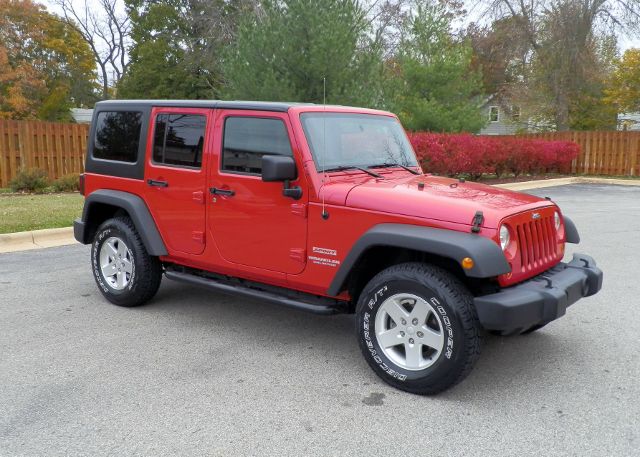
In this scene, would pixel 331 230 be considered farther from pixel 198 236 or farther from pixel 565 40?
pixel 565 40

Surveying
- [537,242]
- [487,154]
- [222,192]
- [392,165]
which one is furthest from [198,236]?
[487,154]

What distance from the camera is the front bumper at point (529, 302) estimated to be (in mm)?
3395

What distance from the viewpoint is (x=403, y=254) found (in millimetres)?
4051

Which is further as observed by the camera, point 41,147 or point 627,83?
point 627,83

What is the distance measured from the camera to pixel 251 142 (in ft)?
15.0

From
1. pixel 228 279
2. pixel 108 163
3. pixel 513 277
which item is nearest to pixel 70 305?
pixel 108 163

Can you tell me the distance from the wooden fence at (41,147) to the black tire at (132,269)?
36.8ft

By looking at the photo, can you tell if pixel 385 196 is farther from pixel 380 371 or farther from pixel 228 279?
pixel 228 279

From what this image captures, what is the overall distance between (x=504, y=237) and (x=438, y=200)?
473 millimetres

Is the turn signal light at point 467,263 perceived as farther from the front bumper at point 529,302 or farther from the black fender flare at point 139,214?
the black fender flare at point 139,214

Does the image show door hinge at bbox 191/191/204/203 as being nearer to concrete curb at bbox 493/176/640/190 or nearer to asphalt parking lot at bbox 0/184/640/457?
asphalt parking lot at bbox 0/184/640/457

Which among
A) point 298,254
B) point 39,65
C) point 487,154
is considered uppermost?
point 39,65

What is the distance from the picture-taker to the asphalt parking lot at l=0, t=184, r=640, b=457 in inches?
124

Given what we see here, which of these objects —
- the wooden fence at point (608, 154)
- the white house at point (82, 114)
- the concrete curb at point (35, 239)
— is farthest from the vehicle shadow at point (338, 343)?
the white house at point (82, 114)
